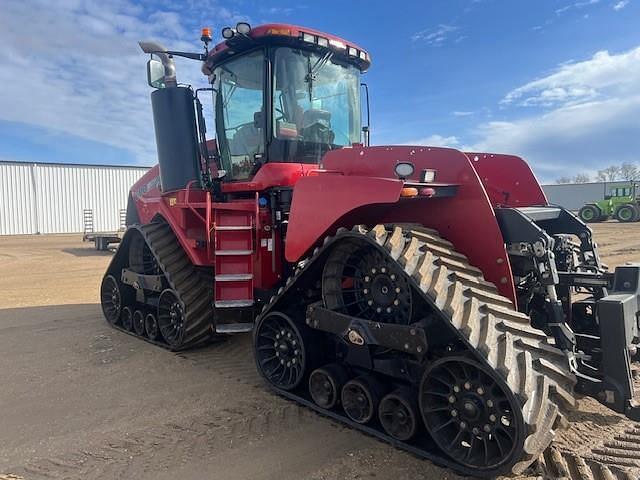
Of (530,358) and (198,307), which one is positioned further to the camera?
(198,307)

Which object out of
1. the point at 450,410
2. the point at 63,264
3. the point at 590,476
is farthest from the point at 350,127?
the point at 63,264

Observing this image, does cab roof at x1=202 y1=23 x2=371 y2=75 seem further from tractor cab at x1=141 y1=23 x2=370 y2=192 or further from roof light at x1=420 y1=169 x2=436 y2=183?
roof light at x1=420 y1=169 x2=436 y2=183

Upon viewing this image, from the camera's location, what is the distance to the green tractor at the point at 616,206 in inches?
1236

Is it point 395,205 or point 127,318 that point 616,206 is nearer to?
point 127,318

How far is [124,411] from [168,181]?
2804 mm

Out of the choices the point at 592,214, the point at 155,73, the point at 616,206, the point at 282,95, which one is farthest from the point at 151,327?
the point at 616,206

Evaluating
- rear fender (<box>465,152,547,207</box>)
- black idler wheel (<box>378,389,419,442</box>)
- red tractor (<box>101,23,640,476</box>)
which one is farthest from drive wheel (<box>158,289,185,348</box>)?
rear fender (<box>465,152,547,207</box>)

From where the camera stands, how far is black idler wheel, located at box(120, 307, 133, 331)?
21.8 ft

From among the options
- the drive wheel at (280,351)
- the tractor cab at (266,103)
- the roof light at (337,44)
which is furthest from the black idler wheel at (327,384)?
the roof light at (337,44)

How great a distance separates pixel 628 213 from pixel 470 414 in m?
33.6

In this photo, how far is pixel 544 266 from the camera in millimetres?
3242

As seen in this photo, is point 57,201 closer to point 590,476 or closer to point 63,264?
point 63,264

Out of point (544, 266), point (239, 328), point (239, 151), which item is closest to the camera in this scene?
point (544, 266)

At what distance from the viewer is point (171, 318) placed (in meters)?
5.80
